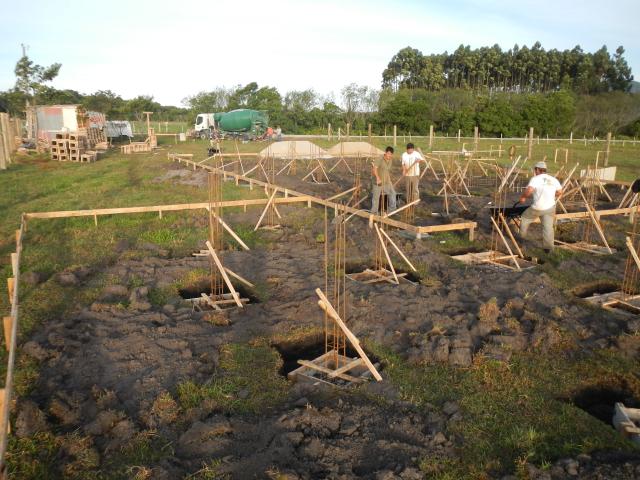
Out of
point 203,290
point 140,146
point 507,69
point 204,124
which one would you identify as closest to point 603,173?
point 203,290

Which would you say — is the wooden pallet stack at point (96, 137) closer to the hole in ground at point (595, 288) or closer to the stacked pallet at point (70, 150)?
the stacked pallet at point (70, 150)

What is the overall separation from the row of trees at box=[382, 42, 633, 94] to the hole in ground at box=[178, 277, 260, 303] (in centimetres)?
6431

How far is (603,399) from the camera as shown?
515 centimetres

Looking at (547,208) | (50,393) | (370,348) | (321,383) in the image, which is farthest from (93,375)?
(547,208)

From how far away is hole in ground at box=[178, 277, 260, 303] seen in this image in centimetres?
759

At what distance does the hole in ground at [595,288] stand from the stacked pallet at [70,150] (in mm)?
22485

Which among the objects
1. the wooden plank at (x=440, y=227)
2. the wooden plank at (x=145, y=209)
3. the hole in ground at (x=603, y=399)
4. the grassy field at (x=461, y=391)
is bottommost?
the hole in ground at (x=603, y=399)

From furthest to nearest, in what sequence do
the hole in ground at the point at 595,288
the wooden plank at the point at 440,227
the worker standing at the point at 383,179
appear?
the worker standing at the point at 383,179
the wooden plank at the point at 440,227
the hole in ground at the point at 595,288

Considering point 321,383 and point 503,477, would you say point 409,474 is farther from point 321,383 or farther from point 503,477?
point 321,383

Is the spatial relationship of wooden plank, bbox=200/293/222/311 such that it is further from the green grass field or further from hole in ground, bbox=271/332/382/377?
the green grass field

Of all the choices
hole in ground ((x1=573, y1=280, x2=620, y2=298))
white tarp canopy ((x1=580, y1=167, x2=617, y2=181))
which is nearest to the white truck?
white tarp canopy ((x1=580, y1=167, x2=617, y2=181))

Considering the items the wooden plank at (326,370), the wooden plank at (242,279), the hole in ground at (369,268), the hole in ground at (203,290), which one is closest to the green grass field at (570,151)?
the hole in ground at (369,268)

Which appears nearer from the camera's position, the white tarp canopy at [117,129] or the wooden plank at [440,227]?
the wooden plank at [440,227]

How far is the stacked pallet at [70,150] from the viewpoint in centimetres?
2459
